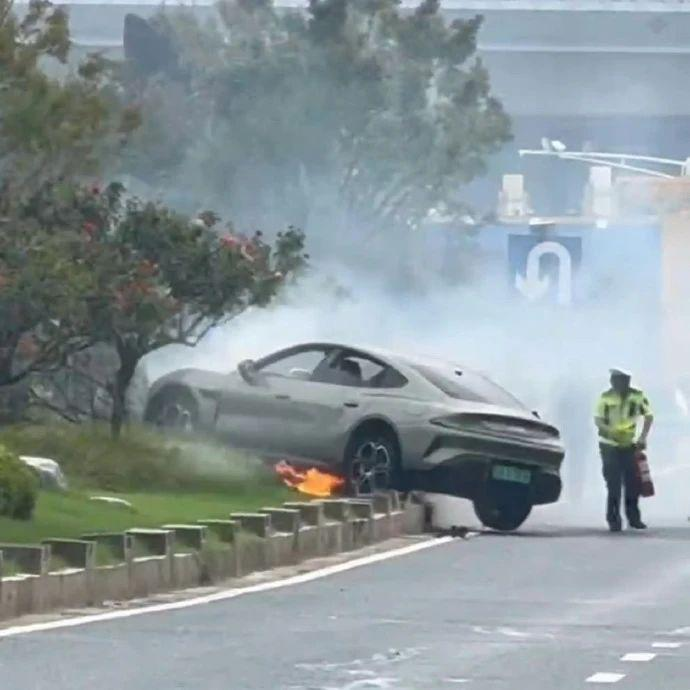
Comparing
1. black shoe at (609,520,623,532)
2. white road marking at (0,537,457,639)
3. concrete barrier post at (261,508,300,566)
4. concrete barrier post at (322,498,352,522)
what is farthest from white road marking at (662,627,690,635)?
black shoe at (609,520,623,532)

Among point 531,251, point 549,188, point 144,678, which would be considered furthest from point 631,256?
point 144,678

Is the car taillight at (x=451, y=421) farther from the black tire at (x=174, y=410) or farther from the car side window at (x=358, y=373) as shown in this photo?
the black tire at (x=174, y=410)

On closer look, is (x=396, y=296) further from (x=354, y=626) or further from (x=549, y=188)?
(x=549, y=188)

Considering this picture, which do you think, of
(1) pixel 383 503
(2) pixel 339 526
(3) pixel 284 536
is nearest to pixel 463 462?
(1) pixel 383 503

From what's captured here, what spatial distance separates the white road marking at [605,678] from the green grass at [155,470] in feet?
27.3

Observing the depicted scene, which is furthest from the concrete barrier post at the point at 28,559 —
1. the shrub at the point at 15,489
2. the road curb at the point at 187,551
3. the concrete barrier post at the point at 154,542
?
the shrub at the point at 15,489

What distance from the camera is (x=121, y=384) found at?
26797 millimetres

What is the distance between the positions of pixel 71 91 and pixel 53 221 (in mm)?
1479

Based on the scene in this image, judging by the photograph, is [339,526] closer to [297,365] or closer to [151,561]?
[151,561]

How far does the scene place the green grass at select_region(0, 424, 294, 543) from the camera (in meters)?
24.0

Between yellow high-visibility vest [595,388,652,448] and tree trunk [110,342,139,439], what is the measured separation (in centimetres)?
409

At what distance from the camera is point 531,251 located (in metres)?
33.0

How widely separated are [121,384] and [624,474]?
4409mm

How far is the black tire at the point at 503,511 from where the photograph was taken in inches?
1049
